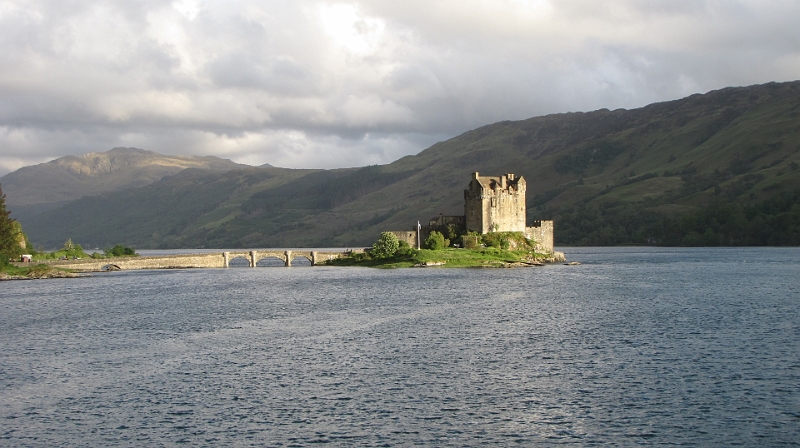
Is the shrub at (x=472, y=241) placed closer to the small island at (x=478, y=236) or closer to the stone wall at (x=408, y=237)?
the small island at (x=478, y=236)

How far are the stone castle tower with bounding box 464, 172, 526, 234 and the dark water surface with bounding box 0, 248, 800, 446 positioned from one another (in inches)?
1671

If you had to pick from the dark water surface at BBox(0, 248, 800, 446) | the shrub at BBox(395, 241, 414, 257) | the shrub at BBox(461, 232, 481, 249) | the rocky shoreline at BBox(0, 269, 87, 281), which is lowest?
the dark water surface at BBox(0, 248, 800, 446)

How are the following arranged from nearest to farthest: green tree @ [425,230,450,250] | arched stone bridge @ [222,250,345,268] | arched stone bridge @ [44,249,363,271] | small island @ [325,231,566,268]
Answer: small island @ [325,231,566,268]
green tree @ [425,230,450,250]
arched stone bridge @ [44,249,363,271]
arched stone bridge @ [222,250,345,268]

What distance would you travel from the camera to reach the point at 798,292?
255ft

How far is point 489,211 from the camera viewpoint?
122 metres

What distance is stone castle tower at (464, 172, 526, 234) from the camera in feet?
397

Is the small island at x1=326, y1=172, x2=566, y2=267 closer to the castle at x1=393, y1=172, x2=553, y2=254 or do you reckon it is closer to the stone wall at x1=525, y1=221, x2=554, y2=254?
the castle at x1=393, y1=172, x2=553, y2=254

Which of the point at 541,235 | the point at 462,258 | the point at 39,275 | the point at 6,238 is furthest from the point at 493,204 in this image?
the point at 6,238

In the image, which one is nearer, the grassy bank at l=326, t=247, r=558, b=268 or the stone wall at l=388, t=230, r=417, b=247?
the grassy bank at l=326, t=247, r=558, b=268

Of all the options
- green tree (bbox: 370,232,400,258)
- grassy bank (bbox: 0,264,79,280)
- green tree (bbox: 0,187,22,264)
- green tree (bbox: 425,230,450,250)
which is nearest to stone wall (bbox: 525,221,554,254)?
green tree (bbox: 425,230,450,250)

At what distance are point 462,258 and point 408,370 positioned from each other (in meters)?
72.9

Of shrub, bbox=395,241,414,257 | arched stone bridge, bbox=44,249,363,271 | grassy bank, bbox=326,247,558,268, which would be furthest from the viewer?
arched stone bridge, bbox=44,249,363,271

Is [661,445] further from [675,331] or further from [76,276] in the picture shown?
[76,276]

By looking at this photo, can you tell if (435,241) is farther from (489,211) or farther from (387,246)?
(489,211)
